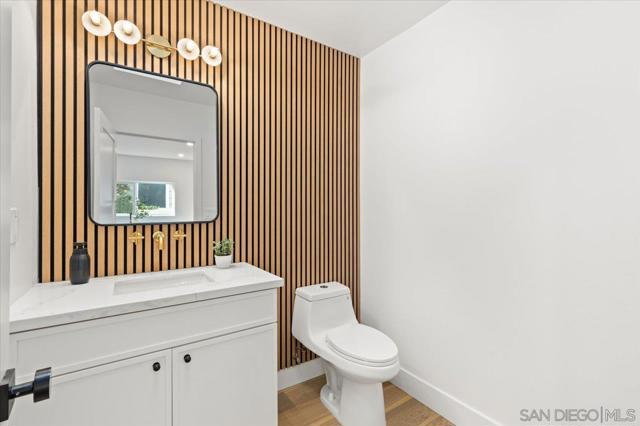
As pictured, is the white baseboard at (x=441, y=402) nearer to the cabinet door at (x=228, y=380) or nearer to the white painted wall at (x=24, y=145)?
the cabinet door at (x=228, y=380)

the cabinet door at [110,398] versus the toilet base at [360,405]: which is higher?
the cabinet door at [110,398]

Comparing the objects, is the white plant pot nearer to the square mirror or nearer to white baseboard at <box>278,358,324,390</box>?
the square mirror

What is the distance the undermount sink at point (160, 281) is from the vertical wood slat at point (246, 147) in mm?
138

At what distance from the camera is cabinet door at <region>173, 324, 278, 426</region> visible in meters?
1.36

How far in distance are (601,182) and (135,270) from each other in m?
2.29

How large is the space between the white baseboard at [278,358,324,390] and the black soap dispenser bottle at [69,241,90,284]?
4.48 ft

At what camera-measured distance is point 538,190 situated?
1529 mm

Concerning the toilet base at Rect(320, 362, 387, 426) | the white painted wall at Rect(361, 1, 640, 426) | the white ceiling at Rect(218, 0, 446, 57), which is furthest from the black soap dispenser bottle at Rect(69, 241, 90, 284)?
the white painted wall at Rect(361, 1, 640, 426)

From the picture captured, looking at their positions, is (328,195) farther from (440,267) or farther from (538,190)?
(538,190)

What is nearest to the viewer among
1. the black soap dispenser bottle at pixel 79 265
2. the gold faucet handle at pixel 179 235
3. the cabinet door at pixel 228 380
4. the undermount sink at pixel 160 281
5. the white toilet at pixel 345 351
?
the cabinet door at pixel 228 380

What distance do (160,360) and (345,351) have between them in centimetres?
93

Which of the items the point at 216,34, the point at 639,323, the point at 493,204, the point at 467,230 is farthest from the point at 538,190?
the point at 216,34

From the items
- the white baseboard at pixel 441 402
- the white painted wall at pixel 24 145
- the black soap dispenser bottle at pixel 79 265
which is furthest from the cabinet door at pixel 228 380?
the white baseboard at pixel 441 402

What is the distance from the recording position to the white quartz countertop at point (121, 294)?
3.64 feet
